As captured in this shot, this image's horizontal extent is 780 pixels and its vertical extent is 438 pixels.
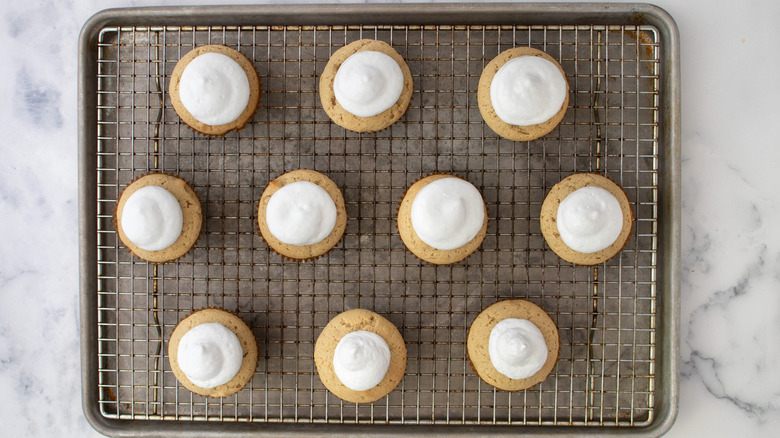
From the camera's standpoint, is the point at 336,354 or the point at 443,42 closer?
→ the point at 336,354

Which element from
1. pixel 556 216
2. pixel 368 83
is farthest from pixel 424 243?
pixel 368 83

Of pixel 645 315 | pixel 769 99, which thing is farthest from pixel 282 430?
pixel 769 99

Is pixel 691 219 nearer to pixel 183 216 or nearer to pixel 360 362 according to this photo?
pixel 360 362

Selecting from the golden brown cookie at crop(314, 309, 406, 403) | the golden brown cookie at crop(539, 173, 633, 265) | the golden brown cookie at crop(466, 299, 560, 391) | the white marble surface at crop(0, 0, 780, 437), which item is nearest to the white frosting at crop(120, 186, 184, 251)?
the white marble surface at crop(0, 0, 780, 437)

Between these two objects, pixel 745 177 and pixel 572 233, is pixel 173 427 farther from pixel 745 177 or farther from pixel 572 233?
pixel 745 177

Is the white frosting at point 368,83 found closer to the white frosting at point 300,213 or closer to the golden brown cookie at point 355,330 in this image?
the white frosting at point 300,213

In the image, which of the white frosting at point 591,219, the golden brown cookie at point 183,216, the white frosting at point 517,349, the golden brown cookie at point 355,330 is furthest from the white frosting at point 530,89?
the golden brown cookie at point 183,216

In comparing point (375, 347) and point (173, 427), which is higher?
point (375, 347)
